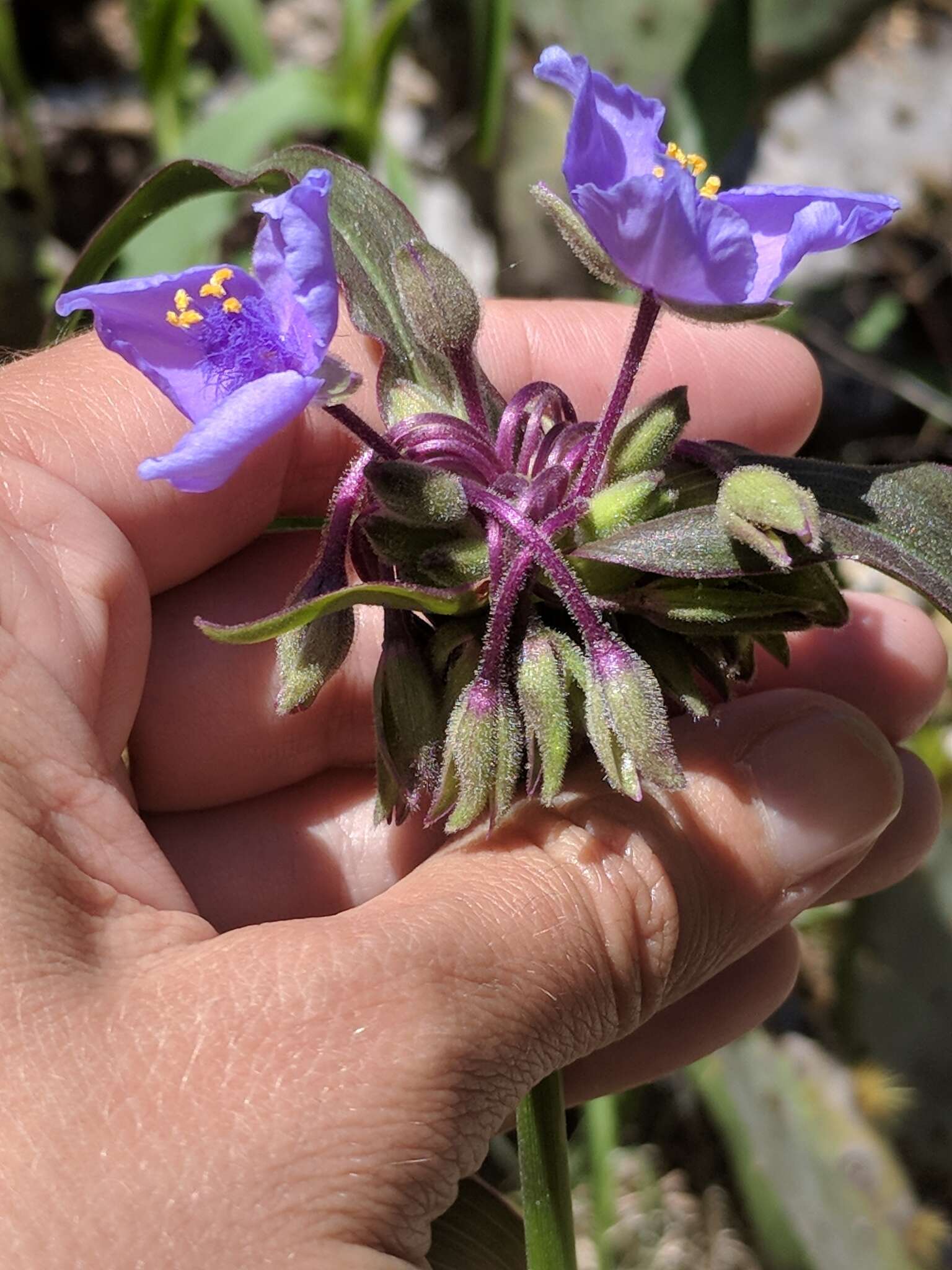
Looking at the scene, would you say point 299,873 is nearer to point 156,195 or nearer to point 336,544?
point 336,544

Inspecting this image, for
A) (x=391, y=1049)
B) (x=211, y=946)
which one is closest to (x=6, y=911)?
(x=211, y=946)

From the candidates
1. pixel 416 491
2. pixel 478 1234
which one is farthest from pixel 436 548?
pixel 478 1234

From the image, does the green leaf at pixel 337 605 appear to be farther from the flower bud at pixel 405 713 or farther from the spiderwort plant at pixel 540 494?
the flower bud at pixel 405 713

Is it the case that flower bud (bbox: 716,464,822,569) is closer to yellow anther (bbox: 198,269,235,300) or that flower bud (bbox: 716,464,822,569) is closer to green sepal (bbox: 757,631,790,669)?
green sepal (bbox: 757,631,790,669)

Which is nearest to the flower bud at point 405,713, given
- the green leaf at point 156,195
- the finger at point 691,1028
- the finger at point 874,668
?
the green leaf at point 156,195

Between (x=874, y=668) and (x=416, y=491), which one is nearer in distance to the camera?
(x=416, y=491)
